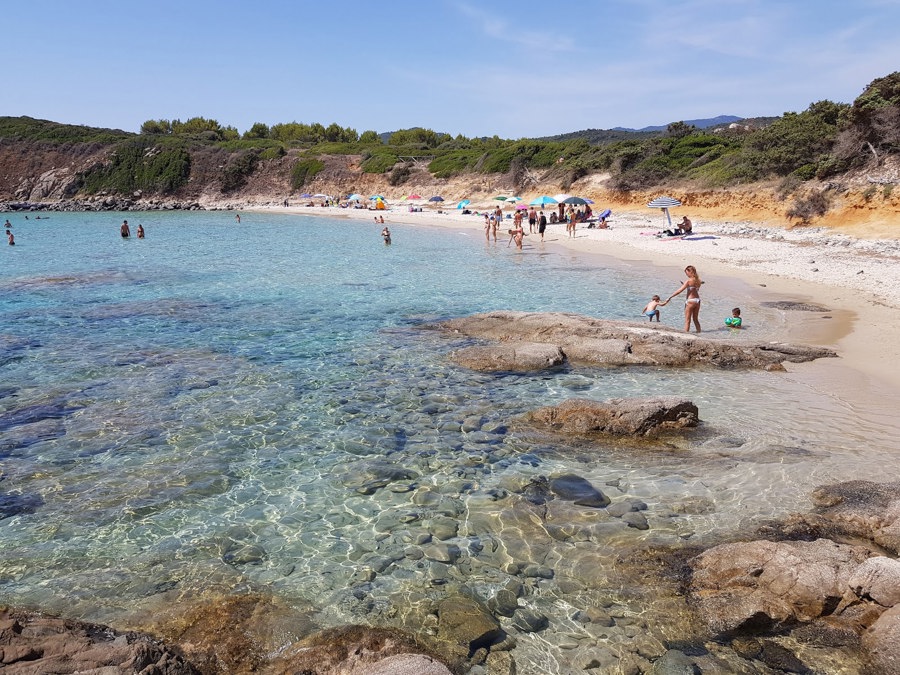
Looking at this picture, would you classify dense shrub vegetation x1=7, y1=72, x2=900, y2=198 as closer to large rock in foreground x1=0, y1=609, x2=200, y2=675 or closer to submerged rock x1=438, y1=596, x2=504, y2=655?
submerged rock x1=438, y1=596, x2=504, y2=655

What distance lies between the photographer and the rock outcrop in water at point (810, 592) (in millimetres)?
4340

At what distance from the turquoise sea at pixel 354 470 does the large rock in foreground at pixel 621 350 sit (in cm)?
42

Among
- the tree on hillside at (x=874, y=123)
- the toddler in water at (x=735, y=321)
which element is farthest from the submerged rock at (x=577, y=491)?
the tree on hillside at (x=874, y=123)

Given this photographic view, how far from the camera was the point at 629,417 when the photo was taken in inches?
323

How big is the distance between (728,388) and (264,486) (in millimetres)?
7648

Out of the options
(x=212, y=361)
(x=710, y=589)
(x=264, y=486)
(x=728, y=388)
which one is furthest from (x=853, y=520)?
(x=212, y=361)

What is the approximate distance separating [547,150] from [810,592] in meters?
63.0

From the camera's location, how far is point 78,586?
207 inches

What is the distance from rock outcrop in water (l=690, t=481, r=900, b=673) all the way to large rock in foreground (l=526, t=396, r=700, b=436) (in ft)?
9.31

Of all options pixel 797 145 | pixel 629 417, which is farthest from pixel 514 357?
pixel 797 145

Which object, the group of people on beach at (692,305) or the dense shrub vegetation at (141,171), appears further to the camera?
the dense shrub vegetation at (141,171)

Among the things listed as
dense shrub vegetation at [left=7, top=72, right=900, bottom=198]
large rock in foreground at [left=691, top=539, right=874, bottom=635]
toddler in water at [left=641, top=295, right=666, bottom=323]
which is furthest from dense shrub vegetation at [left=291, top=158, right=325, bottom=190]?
large rock in foreground at [left=691, top=539, right=874, bottom=635]

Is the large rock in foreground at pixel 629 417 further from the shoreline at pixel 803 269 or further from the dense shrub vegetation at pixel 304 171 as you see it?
the dense shrub vegetation at pixel 304 171

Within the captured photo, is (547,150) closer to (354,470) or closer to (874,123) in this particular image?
(874,123)
